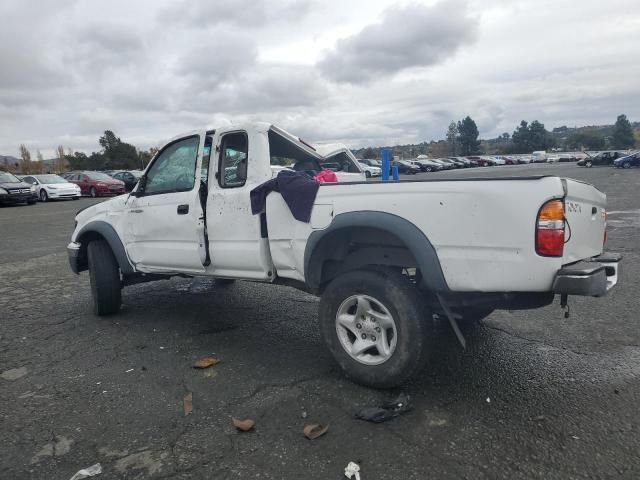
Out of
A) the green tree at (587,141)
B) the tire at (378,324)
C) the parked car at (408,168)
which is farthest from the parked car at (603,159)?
the tire at (378,324)

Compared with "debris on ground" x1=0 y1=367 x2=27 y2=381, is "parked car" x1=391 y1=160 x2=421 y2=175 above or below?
above

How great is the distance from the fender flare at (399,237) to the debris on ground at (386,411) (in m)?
0.78

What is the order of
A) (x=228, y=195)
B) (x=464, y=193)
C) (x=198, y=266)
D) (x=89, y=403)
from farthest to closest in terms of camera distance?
(x=198, y=266), (x=228, y=195), (x=89, y=403), (x=464, y=193)

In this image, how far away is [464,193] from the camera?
2963mm

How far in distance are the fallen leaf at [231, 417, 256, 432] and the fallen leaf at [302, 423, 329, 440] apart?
Result: 1.09 ft

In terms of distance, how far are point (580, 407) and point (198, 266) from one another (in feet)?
10.8

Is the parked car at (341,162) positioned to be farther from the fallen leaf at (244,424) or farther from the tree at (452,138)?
the tree at (452,138)

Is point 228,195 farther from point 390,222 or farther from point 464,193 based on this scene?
point 464,193

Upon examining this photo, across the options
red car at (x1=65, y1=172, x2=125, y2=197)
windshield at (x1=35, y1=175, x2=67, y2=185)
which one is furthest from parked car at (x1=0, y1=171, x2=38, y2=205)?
red car at (x1=65, y1=172, x2=125, y2=197)

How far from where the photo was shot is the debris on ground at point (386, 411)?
303 centimetres

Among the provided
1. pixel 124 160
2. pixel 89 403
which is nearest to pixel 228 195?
pixel 89 403

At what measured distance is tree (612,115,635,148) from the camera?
88562mm

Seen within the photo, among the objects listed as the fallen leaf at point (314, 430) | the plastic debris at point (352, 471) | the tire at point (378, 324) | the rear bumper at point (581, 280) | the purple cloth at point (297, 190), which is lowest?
the plastic debris at point (352, 471)

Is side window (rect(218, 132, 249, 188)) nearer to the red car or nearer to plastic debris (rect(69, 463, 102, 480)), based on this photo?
plastic debris (rect(69, 463, 102, 480))
